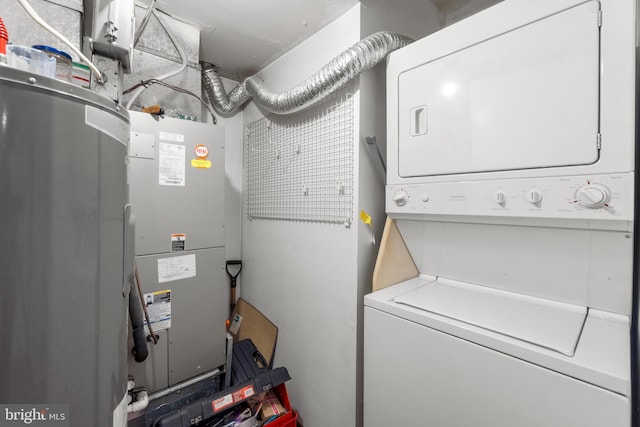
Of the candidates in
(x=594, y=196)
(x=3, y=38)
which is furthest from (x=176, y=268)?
(x=594, y=196)

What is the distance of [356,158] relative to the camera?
59.1 inches

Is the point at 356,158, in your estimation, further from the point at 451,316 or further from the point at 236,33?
the point at 236,33

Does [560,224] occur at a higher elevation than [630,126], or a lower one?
lower

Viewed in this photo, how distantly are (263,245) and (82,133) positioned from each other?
1.72 m

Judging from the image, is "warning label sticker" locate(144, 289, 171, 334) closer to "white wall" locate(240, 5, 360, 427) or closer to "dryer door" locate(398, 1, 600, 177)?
"white wall" locate(240, 5, 360, 427)

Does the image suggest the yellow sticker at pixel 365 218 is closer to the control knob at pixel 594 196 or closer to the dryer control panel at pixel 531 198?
the dryer control panel at pixel 531 198

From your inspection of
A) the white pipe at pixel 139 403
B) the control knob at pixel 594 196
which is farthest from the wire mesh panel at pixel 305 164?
the white pipe at pixel 139 403

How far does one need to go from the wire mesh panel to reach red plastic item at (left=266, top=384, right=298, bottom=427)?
44.1 inches

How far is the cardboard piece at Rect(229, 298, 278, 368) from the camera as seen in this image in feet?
6.91

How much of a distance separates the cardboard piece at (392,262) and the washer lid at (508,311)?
0.49 ft

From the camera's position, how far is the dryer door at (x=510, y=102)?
84 cm

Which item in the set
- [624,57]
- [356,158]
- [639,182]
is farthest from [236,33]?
Result: [639,182]

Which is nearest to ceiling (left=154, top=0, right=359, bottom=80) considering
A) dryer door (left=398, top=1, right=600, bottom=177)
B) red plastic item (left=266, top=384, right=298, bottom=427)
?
dryer door (left=398, top=1, right=600, bottom=177)

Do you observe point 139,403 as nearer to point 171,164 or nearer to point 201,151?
point 171,164
